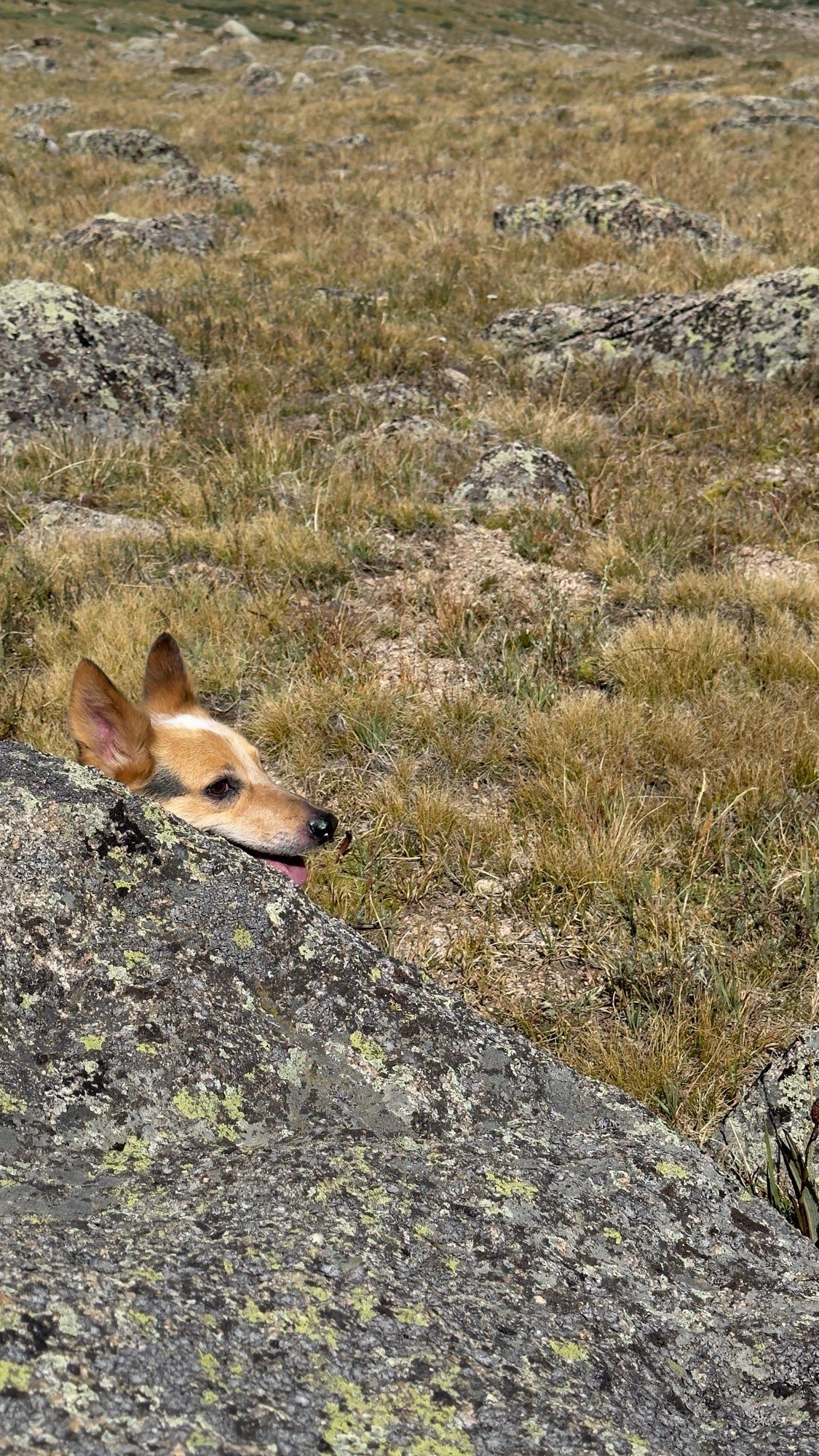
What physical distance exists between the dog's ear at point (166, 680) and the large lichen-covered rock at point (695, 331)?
538cm

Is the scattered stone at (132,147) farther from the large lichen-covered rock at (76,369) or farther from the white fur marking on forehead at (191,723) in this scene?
the white fur marking on forehead at (191,723)

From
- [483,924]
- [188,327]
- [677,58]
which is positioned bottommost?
[483,924]

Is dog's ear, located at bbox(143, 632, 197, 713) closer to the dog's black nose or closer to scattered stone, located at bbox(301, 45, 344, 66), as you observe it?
the dog's black nose

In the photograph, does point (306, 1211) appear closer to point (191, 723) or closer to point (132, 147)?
point (191, 723)

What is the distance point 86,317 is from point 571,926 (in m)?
6.46

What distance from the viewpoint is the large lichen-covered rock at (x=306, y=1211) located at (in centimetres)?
131

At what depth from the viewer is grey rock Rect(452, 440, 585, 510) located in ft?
A: 20.9

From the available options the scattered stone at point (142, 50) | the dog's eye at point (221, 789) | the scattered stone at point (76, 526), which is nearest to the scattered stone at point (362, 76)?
the scattered stone at point (142, 50)

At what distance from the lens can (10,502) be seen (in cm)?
646

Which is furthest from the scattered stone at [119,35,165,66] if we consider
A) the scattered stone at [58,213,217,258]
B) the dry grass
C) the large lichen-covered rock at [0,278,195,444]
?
the large lichen-covered rock at [0,278,195,444]

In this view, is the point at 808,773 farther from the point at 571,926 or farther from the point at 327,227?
the point at 327,227

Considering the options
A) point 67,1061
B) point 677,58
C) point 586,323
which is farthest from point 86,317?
point 677,58

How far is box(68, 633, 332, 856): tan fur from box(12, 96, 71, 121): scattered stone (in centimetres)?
2489

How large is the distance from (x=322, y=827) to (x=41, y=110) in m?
27.2
